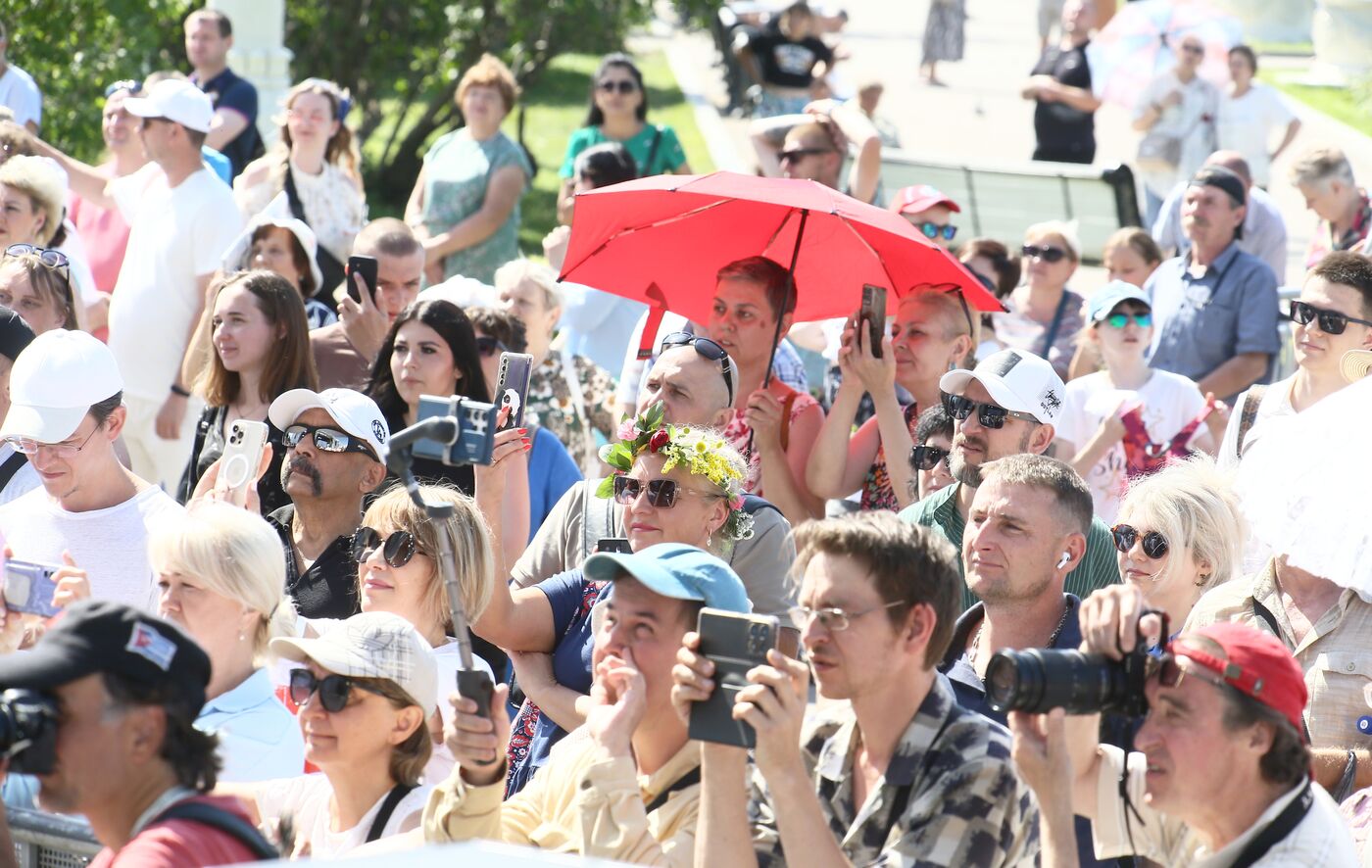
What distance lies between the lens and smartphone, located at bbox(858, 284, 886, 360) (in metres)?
5.71

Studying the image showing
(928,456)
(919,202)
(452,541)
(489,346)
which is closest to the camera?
(452,541)

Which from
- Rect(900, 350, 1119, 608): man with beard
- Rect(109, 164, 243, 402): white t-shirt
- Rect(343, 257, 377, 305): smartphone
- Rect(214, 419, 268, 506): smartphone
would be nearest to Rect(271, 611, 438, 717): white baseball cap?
Rect(214, 419, 268, 506): smartphone

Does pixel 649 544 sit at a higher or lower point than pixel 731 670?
lower

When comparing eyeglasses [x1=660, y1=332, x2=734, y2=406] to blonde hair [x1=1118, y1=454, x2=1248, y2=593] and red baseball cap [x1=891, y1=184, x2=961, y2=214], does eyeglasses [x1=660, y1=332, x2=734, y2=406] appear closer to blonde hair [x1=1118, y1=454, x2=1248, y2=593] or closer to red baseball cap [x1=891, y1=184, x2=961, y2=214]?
blonde hair [x1=1118, y1=454, x2=1248, y2=593]

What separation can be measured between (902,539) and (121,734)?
5.01 ft

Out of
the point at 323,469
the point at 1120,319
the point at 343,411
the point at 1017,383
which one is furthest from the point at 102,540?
the point at 1120,319

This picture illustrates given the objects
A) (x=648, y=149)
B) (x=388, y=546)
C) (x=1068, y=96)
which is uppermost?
(x=388, y=546)

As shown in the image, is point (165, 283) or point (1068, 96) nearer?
point (165, 283)

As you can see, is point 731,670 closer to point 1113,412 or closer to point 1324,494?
point 1324,494

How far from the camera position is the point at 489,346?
645 cm

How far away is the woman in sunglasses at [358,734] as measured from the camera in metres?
3.70

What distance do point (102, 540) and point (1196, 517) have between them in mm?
3151

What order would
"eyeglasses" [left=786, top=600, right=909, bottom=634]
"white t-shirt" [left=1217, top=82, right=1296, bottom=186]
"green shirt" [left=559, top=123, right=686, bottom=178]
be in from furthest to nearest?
"white t-shirt" [left=1217, top=82, right=1296, bottom=186] < "green shirt" [left=559, top=123, right=686, bottom=178] < "eyeglasses" [left=786, top=600, right=909, bottom=634]

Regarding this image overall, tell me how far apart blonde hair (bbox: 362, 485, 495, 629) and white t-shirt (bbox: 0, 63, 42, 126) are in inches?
243
